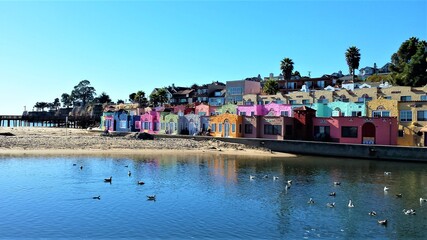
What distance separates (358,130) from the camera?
6128cm

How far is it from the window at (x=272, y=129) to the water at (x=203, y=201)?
68.1ft

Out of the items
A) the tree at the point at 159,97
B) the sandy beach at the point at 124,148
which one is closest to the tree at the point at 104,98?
the tree at the point at 159,97

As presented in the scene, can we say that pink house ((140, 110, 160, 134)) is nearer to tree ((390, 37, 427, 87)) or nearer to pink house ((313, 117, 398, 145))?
pink house ((313, 117, 398, 145))

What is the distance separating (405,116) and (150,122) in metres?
54.5

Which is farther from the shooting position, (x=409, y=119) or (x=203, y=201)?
(x=409, y=119)

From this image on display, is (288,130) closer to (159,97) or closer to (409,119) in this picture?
(409,119)

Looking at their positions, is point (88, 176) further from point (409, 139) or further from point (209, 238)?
point (409, 139)

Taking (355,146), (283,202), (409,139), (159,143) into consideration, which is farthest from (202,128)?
(283,202)

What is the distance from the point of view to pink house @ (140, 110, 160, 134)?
89750 mm

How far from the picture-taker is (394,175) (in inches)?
1645

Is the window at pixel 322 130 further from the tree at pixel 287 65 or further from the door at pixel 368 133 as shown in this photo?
the tree at pixel 287 65

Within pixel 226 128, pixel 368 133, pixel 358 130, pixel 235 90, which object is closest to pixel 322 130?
pixel 358 130

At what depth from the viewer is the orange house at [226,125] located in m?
71.9

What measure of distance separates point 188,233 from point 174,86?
134671mm
